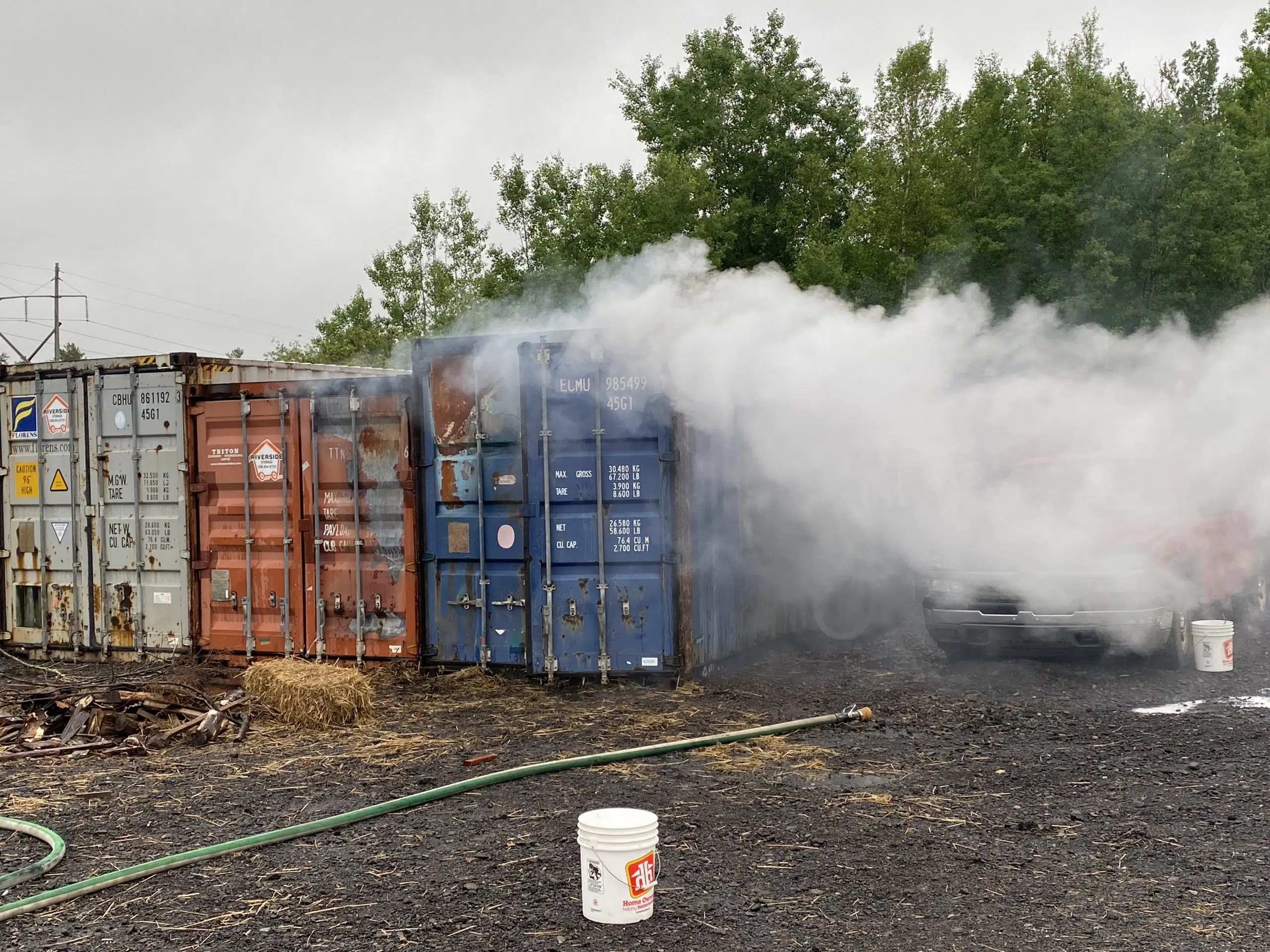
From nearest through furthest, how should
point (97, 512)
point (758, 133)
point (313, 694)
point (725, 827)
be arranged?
point (725, 827) → point (313, 694) → point (97, 512) → point (758, 133)

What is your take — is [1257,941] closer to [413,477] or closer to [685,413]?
[685,413]

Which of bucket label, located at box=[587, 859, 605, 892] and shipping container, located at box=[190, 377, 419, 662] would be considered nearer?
bucket label, located at box=[587, 859, 605, 892]

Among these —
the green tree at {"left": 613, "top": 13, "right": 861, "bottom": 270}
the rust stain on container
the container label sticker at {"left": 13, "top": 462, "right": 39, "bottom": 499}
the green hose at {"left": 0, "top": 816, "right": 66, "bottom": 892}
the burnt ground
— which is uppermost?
the green tree at {"left": 613, "top": 13, "right": 861, "bottom": 270}

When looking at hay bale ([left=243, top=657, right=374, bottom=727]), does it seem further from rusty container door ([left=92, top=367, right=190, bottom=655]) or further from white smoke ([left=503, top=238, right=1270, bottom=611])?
white smoke ([left=503, top=238, right=1270, bottom=611])

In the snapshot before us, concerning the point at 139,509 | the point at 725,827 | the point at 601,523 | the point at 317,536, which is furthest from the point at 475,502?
the point at 725,827

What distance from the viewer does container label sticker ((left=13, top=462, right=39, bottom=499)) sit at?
471 inches

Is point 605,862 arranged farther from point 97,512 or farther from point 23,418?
point 23,418

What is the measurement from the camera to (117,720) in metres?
8.28

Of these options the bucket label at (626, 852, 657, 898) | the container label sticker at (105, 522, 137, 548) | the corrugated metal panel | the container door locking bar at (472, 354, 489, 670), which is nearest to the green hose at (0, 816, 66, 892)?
the bucket label at (626, 852, 657, 898)

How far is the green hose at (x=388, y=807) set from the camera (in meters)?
5.03

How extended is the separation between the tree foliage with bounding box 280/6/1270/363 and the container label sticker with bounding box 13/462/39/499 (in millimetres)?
11104

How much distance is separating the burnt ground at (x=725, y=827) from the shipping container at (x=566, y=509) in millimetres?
499

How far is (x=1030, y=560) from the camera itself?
10000 mm

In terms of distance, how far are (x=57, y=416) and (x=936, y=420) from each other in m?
9.09
